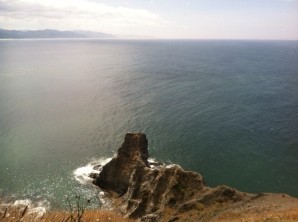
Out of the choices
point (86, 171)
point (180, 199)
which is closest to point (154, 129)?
point (86, 171)

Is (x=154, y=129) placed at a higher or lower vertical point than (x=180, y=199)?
lower

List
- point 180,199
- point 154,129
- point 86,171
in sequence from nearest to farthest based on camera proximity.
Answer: point 180,199 < point 86,171 < point 154,129

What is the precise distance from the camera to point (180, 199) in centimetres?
4622

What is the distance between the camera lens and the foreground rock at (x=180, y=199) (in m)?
38.9

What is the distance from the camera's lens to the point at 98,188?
2702 inches

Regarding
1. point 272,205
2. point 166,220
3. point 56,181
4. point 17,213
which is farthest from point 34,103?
point 17,213

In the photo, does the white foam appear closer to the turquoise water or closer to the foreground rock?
the turquoise water

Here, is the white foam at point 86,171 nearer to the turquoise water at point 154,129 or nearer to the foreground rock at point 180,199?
the turquoise water at point 154,129

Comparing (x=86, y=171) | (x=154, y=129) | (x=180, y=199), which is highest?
(x=180, y=199)

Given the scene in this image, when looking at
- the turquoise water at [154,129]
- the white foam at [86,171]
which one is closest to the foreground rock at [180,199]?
the white foam at [86,171]

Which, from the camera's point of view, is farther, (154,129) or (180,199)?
(154,129)

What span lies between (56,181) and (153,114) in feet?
166

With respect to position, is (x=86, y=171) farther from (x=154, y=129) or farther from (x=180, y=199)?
(x=180, y=199)

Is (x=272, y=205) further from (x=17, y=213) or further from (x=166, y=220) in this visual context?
(x=17, y=213)
